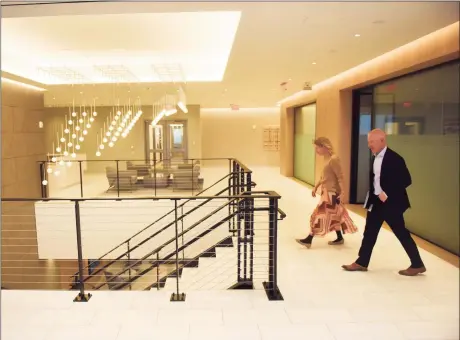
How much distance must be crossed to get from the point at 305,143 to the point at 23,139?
13.1 ft

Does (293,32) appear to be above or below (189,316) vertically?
above

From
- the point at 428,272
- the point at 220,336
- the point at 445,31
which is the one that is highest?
the point at 445,31

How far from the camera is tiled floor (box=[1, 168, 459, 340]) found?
1896 mm

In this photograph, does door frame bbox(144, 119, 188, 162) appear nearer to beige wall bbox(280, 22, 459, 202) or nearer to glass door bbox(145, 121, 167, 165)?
glass door bbox(145, 121, 167, 165)

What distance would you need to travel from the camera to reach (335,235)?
345 centimetres

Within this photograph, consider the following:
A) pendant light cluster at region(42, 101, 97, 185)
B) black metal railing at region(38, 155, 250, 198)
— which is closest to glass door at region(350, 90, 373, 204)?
black metal railing at region(38, 155, 250, 198)

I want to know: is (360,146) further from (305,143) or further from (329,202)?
(329,202)

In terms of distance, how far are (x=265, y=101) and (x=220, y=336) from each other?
4.60 meters

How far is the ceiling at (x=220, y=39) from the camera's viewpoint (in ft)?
7.30

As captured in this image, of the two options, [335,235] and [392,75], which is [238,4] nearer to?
[392,75]

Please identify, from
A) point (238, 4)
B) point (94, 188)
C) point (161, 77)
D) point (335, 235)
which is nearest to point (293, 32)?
point (238, 4)

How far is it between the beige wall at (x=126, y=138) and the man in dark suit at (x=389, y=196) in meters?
7.96

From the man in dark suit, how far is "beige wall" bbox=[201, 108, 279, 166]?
2.27m

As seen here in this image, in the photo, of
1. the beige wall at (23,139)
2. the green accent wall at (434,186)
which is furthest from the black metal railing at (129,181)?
the green accent wall at (434,186)
